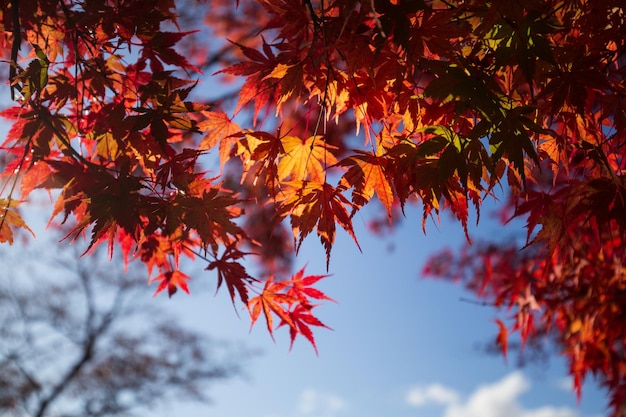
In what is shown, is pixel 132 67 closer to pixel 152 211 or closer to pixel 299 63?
pixel 152 211

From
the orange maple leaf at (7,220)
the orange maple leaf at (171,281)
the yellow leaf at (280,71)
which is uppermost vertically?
the yellow leaf at (280,71)

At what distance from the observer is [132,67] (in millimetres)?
1939

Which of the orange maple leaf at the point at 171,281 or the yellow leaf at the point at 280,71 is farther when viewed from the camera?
the orange maple leaf at the point at 171,281

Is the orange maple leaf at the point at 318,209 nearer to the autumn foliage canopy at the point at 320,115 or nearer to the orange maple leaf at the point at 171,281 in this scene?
the autumn foliage canopy at the point at 320,115

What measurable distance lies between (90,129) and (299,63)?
0.84 m

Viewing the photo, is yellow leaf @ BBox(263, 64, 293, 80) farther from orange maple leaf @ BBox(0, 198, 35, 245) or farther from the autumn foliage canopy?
orange maple leaf @ BBox(0, 198, 35, 245)

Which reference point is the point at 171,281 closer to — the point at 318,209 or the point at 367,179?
the point at 318,209

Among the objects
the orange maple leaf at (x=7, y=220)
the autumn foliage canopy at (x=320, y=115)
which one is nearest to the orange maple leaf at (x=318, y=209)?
the autumn foliage canopy at (x=320, y=115)

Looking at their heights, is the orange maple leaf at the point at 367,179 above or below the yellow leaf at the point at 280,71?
below

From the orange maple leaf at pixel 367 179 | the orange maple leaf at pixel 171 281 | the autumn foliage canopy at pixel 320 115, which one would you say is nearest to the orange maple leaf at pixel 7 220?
the autumn foliage canopy at pixel 320 115

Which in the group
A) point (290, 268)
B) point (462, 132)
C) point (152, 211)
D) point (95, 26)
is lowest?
point (152, 211)

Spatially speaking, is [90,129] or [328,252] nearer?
[328,252]

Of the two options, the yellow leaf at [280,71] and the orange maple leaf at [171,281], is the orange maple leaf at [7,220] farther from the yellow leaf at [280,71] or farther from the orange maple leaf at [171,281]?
the yellow leaf at [280,71]

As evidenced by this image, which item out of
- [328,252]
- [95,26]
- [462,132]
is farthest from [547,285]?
[95,26]
